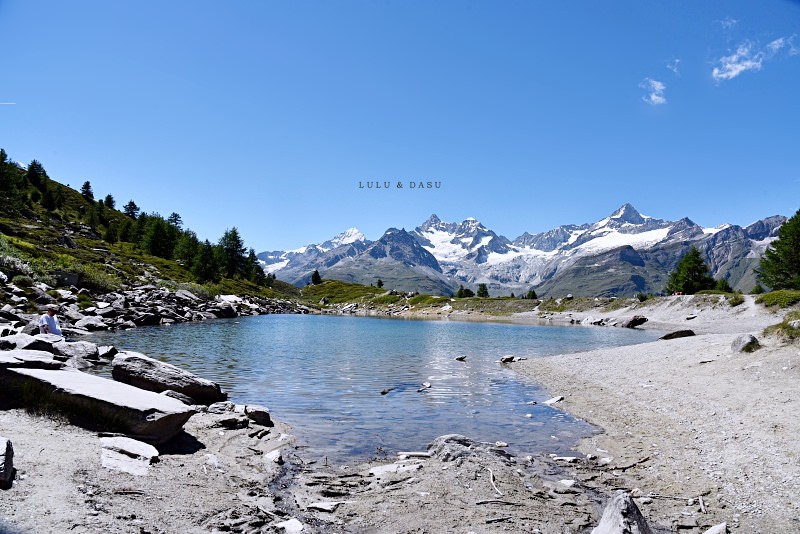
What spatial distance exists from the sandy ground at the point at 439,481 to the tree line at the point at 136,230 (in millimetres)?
121194

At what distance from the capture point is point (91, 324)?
151 feet

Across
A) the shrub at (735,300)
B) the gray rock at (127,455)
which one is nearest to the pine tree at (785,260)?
the shrub at (735,300)

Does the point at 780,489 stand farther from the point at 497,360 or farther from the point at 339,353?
the point at 339,353

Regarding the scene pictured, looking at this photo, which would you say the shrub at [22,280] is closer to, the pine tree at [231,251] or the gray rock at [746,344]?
the gray rock at [746,344]

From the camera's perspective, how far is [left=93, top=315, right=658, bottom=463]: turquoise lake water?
57.7ft

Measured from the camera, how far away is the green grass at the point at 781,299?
6688cm

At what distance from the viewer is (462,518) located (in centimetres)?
971

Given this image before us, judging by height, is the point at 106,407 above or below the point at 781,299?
below

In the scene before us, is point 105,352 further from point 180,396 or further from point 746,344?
point 746,344

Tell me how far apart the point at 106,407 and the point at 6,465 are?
4.95 meters

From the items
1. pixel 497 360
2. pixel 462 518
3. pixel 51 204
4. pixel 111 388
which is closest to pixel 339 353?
pixel 497 360

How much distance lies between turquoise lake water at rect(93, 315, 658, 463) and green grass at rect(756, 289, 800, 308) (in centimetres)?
4526

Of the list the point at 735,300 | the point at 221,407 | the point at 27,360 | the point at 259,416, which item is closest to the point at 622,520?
the point at 259,416

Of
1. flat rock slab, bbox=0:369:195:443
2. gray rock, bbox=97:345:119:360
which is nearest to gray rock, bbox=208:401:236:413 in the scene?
flat rock slab, bbox=0:369:195:443
